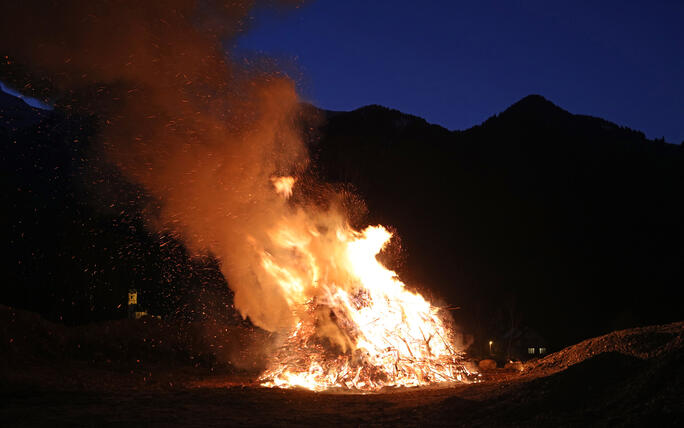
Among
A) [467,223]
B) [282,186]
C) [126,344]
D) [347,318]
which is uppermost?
[467,223]

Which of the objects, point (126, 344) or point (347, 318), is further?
point (126, 344)

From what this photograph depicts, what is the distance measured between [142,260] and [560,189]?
46.9 metres

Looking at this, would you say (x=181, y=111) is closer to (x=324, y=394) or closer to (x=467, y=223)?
(x=324, y=394)

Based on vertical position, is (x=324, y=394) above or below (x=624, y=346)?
below

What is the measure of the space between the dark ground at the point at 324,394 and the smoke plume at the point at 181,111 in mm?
4138

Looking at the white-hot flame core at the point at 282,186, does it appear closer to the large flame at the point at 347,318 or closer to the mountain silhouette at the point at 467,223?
the large flame at the point at 347,318

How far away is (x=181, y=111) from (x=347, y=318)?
6.68 metres

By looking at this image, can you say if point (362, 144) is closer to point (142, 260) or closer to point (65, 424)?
point (142, 260)

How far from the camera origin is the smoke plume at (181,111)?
11500mm

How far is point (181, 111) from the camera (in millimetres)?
13852

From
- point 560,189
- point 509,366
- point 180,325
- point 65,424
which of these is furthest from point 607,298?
point 65,424

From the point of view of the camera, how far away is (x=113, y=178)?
1591 cm

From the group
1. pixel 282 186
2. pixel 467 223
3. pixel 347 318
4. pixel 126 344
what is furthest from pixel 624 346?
pixel 467 223

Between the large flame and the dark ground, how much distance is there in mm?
937
